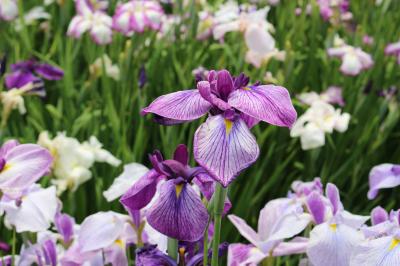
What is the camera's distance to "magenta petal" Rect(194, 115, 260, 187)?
764mm

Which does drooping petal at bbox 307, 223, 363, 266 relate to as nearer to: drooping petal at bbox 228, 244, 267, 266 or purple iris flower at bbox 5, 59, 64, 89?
drooping petal at bbox 228, 244, 267, 266

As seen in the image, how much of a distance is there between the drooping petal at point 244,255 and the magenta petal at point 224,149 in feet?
1.02

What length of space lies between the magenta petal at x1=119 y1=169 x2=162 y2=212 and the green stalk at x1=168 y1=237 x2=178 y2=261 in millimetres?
68

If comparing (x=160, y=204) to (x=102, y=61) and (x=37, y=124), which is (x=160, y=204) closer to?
(x=37, y=124)

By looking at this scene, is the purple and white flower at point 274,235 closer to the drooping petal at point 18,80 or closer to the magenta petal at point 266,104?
the magenta petal at point 266,104

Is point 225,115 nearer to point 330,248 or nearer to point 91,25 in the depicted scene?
point 330,248

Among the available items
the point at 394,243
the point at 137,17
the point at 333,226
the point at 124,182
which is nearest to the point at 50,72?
the point at 137,17

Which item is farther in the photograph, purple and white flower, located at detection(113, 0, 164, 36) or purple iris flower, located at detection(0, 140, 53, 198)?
purple and white flower, located at detection(113, 0, 164, 36)

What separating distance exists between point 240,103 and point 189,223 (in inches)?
6.5

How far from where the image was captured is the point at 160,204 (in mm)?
830

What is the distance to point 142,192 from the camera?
2.92 ft

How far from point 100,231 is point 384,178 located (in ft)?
1.72

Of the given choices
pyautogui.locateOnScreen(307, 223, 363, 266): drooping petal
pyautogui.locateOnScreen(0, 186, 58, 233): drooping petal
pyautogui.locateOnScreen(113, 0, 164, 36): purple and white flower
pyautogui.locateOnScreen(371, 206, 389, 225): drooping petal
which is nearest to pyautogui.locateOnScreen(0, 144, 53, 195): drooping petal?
pyautogui.locateOnScreen(0, 186, 58, 233): drooping petal

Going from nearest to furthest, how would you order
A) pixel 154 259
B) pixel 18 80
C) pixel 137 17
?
pixel 154 259, pixel 18 80, pixel 137 17
